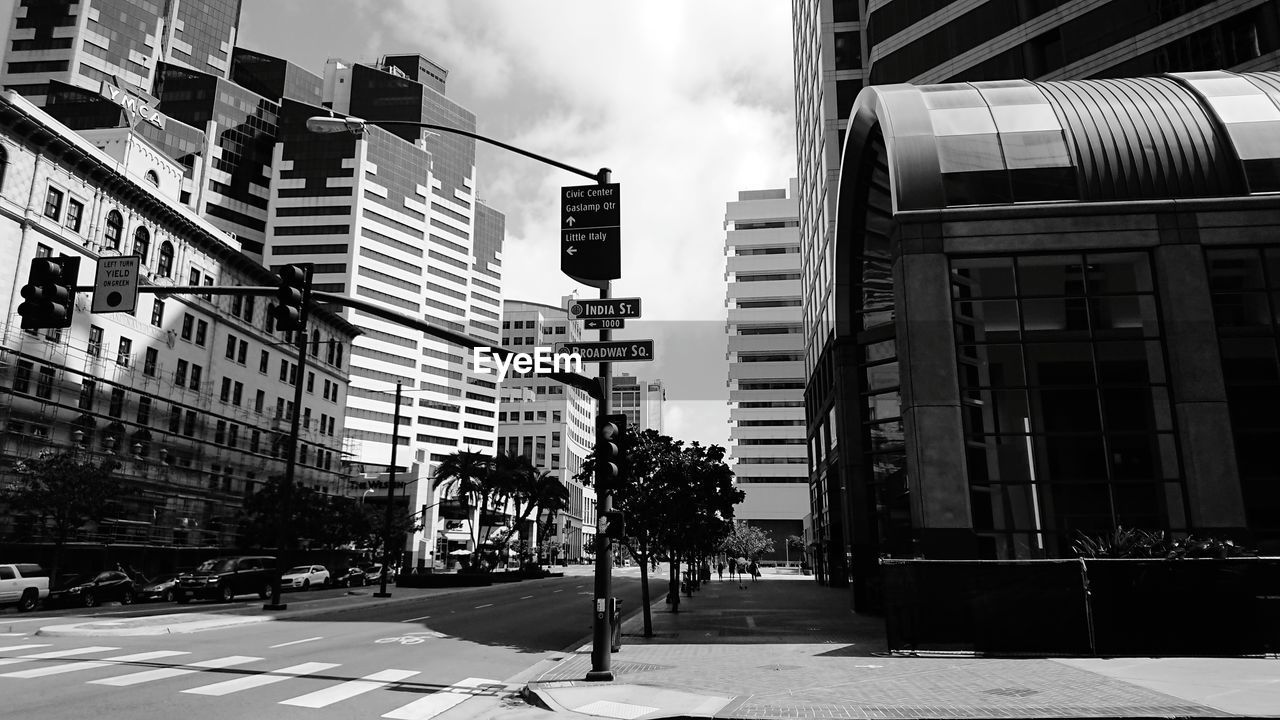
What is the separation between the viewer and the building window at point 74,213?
154 feet

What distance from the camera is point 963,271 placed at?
86.6 ft

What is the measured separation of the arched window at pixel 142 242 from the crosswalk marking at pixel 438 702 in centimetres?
4930

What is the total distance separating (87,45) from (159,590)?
401 ft

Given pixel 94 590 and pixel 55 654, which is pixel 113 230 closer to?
pixel 94 590

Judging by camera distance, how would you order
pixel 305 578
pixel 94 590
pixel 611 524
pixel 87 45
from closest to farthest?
1. pixel 611 524
2. pixel 94 590
3. pixel 305 578
4. pixel 87 45

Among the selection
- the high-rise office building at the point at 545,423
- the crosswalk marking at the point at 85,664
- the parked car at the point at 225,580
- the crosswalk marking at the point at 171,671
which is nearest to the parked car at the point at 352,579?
the parked car at the point at 225,580

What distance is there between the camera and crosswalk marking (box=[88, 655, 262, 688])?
13.0 meters

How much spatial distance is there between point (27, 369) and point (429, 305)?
3766 inches

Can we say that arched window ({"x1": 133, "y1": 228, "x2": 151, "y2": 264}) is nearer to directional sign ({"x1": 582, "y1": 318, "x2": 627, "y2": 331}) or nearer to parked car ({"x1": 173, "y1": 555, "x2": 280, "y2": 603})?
parked car ({"x1": 173, "y1": 555, "x2": 280, "y2": 603})

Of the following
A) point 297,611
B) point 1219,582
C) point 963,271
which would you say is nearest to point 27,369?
point 297,611

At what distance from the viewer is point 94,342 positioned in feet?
158

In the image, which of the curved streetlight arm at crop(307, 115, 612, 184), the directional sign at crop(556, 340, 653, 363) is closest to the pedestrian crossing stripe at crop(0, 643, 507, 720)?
the directional sign at crop(556, 340, 653, 363)

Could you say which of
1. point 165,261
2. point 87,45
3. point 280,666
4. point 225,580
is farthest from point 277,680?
point 87,45

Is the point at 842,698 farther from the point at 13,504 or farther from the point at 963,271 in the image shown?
the point at 13,504
